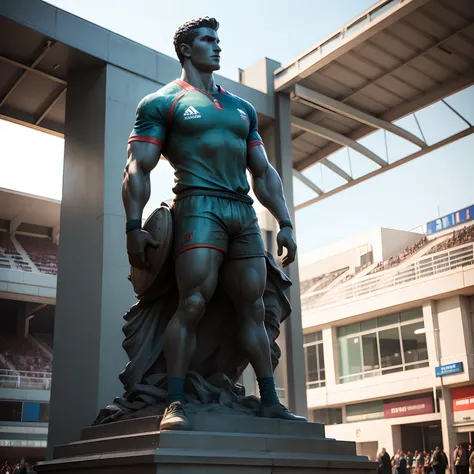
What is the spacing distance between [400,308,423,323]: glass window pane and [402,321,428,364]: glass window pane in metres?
0.30

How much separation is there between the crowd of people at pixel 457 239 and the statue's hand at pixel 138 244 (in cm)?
3031

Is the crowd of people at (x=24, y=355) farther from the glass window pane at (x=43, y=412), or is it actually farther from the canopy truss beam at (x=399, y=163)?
the canopy truss beam at (x=399, y=163)

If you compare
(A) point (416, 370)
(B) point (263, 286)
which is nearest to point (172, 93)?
(B) point (263, 286)

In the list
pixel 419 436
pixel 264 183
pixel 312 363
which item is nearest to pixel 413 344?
pixel 419 436

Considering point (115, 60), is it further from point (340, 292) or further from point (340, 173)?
point (340, 292)

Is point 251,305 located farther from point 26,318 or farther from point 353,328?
point 26,318

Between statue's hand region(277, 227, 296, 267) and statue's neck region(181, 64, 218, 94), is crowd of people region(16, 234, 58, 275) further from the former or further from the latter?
statue's hand region(277, 227, 296, 267)

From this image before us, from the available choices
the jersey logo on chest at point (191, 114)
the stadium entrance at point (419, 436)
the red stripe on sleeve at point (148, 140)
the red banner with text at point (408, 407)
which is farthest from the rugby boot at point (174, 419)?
the stadium entrance at point (419, 436)

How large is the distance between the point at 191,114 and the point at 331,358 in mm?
30788

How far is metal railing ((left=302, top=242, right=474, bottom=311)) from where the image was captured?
30597 millimetres

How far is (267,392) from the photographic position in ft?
14.4

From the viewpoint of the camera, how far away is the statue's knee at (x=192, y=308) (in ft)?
13.9

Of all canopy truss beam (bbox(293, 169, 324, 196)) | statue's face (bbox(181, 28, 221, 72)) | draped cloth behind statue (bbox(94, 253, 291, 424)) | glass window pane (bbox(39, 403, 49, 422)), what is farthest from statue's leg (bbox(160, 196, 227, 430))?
glass window pane (bbox(39, 403, 49, 422))

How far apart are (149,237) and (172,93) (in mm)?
1041
